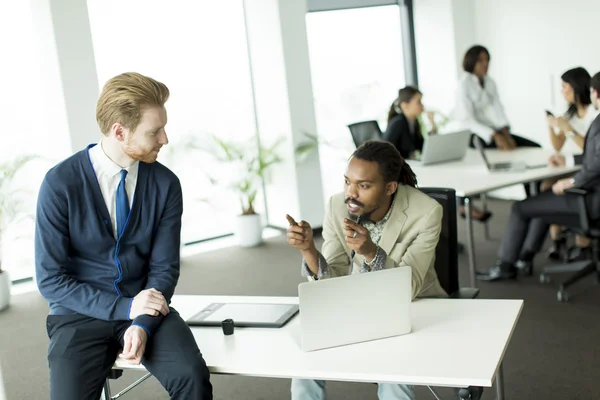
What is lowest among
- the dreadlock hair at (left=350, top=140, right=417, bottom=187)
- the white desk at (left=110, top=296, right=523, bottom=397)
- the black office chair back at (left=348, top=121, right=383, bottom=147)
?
the white desk at (left=110, top=296, right=523, bottom=397)

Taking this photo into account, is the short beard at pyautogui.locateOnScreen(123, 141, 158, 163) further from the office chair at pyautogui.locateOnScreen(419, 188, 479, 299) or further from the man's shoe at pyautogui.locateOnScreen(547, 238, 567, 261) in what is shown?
the man's shoe at pyautogui.locateOnScreen(547, 238, 567, 261)

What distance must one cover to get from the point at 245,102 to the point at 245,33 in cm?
68

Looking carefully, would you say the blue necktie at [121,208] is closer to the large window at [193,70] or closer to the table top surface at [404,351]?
the table top surface at [404,351]

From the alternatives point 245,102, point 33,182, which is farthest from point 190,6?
point 33,182

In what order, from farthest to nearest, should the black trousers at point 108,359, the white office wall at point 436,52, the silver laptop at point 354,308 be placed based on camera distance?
the white office wall at point 436,52 → the black trousers at point 108,359 → the silver laptop at point 354,308

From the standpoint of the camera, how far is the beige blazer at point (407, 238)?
2.69 metres

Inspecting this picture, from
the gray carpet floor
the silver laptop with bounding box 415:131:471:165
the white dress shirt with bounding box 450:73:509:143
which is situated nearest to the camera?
the gray carpet floor

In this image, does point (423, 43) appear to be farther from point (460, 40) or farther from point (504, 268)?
point (504, 268)

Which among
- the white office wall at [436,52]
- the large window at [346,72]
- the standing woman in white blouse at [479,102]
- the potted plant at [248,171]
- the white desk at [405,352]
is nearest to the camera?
the white desk at [405,352]

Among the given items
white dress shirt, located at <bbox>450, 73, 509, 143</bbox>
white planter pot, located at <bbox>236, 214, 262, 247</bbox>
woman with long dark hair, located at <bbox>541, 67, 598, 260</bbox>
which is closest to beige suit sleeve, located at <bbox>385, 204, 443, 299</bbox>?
woman with long dark hair, located at <bbox>541, 67, 598, 260</bbox>

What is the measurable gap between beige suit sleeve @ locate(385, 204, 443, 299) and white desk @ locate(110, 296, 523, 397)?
0.56 ft

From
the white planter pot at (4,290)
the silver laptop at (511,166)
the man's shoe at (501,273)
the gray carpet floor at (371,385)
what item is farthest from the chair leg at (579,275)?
the white planter pot at (4,290)

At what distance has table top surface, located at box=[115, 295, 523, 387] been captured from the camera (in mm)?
1978

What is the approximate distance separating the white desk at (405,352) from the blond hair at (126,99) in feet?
2.48
